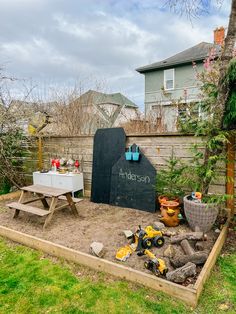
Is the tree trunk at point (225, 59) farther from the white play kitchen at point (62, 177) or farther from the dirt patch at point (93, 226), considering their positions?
the white play kitchen at point (62, 177)

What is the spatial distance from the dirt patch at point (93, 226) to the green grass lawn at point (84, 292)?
277 millimetres

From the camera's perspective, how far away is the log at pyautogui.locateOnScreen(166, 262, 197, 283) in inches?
79.9

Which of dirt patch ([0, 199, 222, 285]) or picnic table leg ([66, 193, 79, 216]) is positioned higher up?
picnic table leg ([66, 193, 79, 216])

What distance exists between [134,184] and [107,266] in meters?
2.12

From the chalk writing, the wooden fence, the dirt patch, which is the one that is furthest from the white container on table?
the chalk writing

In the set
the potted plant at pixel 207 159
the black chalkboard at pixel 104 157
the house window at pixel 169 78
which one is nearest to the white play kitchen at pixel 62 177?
the black chalkboard at pixel 104 157

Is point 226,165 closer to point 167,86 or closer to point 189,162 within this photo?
point 189,162

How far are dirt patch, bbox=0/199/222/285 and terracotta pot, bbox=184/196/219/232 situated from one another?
17cm

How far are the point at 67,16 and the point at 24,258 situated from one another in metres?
6.09

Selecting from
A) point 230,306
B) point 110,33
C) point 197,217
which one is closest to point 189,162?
point 197,217

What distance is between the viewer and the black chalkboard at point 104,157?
4562mm

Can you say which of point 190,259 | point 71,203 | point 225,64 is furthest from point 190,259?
point 225,64

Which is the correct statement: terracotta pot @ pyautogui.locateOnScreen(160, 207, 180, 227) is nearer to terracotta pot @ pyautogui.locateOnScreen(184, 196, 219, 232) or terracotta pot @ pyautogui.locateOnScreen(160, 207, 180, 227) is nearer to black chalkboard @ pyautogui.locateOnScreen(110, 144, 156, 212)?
terracotta pot @ pyautogui.locateOnScreen(184, 196, 219, 232)

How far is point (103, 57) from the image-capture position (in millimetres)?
10445
